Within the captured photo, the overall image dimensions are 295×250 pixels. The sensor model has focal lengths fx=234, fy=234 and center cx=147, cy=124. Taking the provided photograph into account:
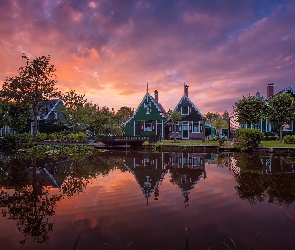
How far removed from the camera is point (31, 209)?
673cm

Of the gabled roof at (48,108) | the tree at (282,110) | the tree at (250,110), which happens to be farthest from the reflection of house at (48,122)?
the tree at (282,110)

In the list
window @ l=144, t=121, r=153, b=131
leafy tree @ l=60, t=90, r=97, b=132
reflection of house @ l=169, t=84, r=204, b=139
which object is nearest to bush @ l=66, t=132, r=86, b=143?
leafy tree @ l=60, t=90, r=97, b=132

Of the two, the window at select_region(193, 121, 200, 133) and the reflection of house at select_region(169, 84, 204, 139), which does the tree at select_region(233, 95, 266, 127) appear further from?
the window at select_region(193, 121, 200, 133)

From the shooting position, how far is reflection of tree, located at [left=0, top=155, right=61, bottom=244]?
5395mm

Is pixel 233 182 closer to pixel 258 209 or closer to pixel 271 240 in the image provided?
pixel 258 209

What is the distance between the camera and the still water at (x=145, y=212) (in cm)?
492

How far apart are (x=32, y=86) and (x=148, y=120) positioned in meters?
18.3

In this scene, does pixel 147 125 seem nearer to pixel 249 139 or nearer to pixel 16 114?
pixel 249 139

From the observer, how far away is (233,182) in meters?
10.2

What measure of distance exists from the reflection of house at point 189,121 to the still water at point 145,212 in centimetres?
2657

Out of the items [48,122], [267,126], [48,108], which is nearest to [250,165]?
[267,126]

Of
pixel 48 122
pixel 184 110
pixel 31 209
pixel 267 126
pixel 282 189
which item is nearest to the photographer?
pixel 31 209

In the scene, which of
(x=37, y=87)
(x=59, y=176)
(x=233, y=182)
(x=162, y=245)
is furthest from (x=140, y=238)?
(x=37, y=87)

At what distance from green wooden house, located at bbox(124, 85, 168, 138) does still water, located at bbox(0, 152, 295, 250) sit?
27792 mm
